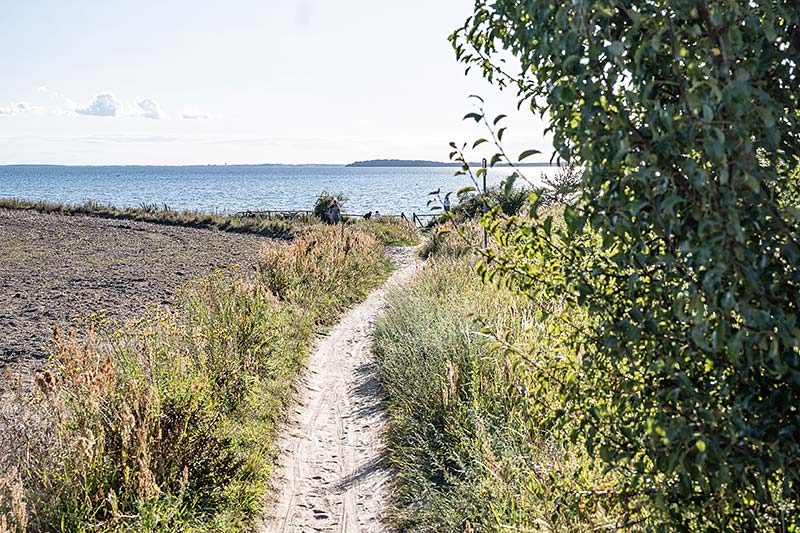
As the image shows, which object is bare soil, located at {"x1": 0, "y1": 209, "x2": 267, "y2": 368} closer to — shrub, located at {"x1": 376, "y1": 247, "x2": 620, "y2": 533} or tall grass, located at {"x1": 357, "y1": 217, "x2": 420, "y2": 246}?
shrub, located at {"x1": 376, "y1": 247, "x2": 620, "y2": 533}

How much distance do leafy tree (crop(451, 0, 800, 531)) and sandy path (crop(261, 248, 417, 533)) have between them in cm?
331

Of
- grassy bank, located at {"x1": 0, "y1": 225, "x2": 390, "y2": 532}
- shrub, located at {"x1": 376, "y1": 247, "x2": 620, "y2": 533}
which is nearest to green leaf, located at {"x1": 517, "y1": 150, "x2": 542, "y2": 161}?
shrub, located at {"x1": 376, "y1": 247, "x2": 620, "y2": 533}

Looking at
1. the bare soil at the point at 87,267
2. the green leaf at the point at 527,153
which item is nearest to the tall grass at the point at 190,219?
the bare soil at the point at 87,267

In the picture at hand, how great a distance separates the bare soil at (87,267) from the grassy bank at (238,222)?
1.73 m

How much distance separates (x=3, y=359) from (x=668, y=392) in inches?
324

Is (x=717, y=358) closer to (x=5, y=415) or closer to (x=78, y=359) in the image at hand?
(x=78, y=359)

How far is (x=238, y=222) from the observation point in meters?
28.4

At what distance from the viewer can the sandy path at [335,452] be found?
514cm

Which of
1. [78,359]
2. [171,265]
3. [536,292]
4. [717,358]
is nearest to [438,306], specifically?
[78,359]

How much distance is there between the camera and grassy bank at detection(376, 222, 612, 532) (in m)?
3.52

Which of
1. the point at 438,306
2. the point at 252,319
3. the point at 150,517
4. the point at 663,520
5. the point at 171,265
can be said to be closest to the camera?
the point at 663,520

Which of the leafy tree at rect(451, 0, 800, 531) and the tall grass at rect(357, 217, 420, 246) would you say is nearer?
the leafy tree at rect(451, 0, 800, 531)

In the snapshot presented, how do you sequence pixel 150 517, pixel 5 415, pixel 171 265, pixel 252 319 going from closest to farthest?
pixel 150 517 < pixel 5 415 < pixel 252 319 < pixel 171 265

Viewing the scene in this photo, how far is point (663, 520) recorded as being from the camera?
2.37 m
